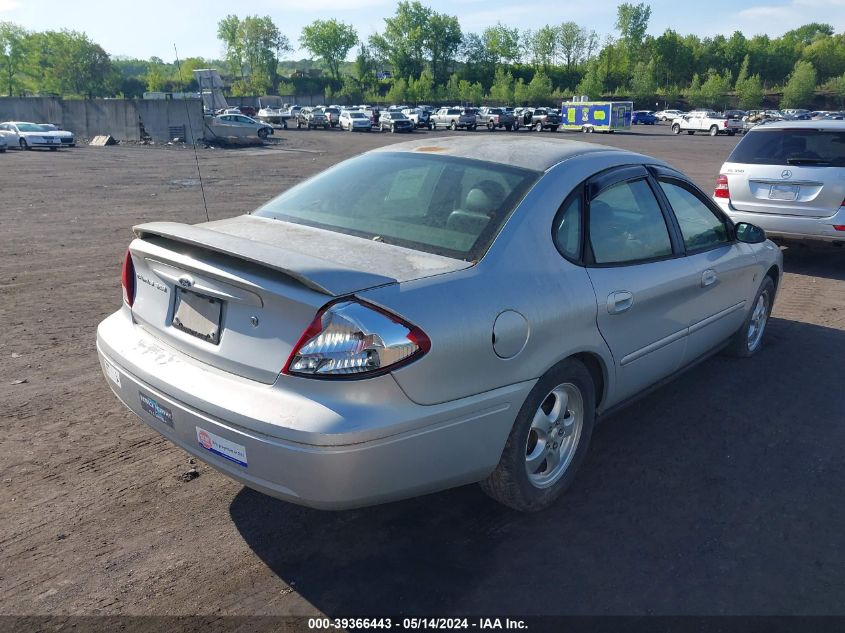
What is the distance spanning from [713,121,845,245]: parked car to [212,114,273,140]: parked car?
36.4 meters

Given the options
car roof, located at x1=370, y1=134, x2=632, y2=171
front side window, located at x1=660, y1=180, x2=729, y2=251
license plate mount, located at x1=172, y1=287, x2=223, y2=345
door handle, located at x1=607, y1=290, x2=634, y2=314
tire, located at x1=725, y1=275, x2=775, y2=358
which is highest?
car roof, located at x1=370, y1=134, x2=632, y2=171

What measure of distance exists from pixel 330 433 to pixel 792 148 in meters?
7.74

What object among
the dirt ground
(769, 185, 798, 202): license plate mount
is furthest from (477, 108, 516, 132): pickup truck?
the dirt ground

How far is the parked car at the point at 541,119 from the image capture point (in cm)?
5791

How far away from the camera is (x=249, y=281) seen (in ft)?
8.88

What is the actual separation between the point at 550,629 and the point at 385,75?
15880 centimetres

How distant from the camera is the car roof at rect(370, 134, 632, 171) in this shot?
3662 millimetres

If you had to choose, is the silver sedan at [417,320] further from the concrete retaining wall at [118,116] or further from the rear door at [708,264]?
the concrete retaining wall at [118,116]

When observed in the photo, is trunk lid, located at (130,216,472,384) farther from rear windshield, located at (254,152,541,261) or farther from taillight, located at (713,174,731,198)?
taillight, located at (713,174,731,198)

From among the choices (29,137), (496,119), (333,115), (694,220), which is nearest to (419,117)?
(496,119)

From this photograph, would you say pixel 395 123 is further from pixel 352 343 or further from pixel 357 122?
pixel 352 343

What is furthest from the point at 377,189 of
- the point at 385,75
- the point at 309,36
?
the point at 309,36

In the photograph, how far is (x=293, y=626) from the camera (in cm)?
264

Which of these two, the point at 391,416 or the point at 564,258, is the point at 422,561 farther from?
the point at 564,258
